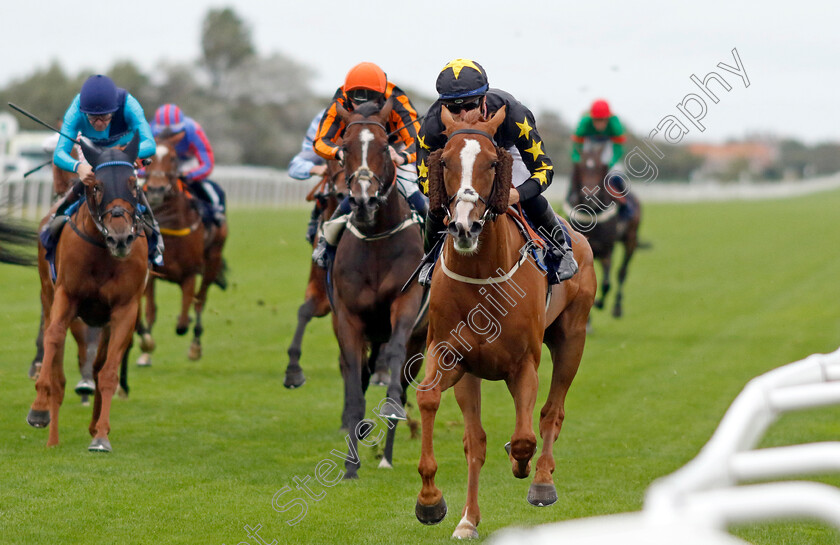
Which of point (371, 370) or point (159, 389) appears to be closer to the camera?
point (371, 370)

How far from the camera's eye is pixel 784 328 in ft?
50.5

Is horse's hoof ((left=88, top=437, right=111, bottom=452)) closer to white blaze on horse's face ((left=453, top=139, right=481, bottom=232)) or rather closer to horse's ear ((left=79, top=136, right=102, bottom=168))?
horse's ear ((left=79, top=136, right=102, bottom=168))

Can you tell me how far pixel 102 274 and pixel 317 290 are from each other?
192 cm

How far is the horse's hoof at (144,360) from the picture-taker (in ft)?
38.4

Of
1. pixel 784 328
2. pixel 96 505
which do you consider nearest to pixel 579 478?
pixel 96 505

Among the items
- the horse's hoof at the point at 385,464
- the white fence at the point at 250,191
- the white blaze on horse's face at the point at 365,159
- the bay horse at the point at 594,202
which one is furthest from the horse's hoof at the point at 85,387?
the bay horse at the point at 594,202

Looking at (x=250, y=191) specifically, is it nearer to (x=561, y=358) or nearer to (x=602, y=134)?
(x=602, y=134)

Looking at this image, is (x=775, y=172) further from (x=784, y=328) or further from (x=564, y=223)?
(x=564, y=223)

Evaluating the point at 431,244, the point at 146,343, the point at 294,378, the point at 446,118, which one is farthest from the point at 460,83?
the point at 146,343

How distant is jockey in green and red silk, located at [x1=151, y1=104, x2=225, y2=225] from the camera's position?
38.1ft

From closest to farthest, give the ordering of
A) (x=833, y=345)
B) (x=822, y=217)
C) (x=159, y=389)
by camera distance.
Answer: (x=159, y=389), (x=833, y=345), (x=822, y=217)

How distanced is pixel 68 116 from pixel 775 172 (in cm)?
13095

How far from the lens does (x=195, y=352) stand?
12219 mm

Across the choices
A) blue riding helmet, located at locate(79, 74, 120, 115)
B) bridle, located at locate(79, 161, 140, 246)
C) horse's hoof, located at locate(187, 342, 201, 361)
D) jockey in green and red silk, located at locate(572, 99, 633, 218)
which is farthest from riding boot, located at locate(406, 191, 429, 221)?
jockey in green and red silk, located at locate(572, 99, 633, 218)
